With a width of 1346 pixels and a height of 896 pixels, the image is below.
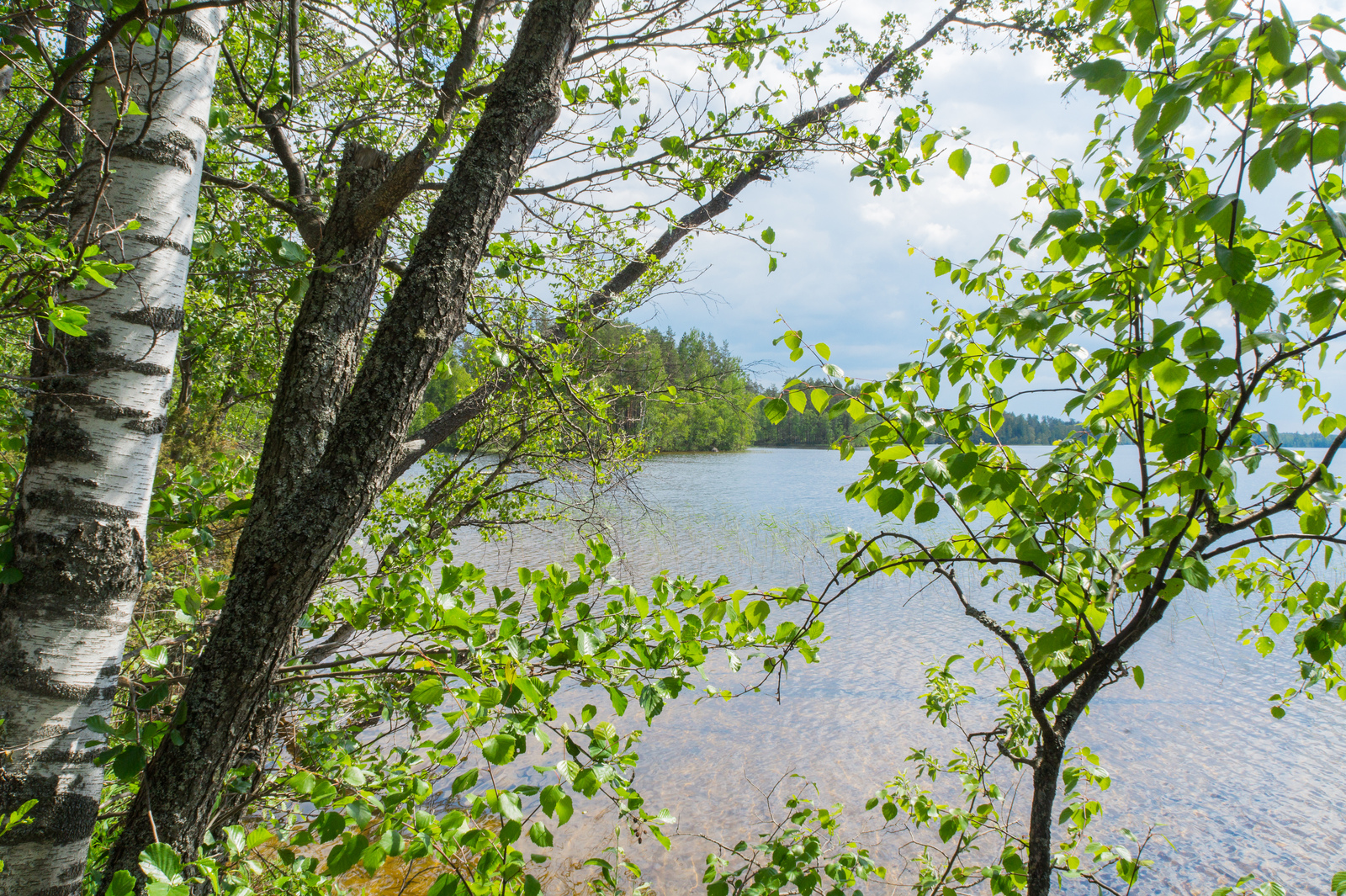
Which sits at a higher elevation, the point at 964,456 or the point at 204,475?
the point at 964,456

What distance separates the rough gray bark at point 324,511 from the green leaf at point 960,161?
3.85ft

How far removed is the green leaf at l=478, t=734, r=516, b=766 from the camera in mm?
1136

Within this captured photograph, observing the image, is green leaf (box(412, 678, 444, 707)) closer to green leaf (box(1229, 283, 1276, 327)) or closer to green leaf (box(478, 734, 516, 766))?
green leaf (box(478, 734, 516, 766))

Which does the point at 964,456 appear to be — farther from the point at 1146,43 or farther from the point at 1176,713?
the point at 1176,713

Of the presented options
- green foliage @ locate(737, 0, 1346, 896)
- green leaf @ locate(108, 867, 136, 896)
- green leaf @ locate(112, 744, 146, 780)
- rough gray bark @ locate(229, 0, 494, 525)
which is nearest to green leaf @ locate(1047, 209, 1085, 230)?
green foliage @ locate(737, 0, 1346, 896)

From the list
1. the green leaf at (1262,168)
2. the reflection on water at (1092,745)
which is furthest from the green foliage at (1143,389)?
the reflection on water at (1092,745)

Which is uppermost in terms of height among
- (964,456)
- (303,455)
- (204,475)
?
(964,456)

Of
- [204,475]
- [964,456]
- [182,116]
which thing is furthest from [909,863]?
[182,116]

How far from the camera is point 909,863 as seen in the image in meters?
4.86

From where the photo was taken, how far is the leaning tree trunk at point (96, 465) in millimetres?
1269

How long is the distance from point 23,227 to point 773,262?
100.0 inches

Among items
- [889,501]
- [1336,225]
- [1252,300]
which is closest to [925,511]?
[889,501]

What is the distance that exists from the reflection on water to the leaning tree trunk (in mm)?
2462

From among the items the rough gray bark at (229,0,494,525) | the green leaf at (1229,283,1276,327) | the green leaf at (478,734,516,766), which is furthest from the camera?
the rough gray bark at (229,0,494,525)
